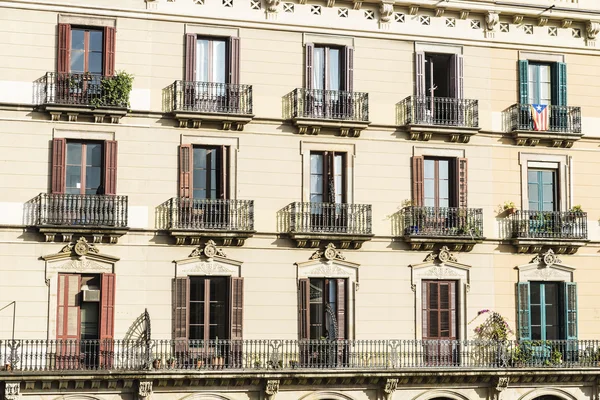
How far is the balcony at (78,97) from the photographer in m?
29.9

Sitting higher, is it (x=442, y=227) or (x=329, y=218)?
(x=329, y=218)

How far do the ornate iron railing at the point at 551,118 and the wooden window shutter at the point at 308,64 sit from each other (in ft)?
21.3

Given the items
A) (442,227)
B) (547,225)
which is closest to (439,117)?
(442,227)

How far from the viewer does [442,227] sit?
107 ft

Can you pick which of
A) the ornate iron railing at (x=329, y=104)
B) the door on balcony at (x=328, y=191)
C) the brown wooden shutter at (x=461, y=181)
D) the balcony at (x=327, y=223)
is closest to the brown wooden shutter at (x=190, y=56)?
the ornate iron railing at (x=329, y=104)

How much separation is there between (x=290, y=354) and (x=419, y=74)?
31.0ft

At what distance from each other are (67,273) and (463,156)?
41.0 feet

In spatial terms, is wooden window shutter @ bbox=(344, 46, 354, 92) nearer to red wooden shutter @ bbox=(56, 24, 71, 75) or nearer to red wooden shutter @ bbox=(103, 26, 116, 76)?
red wooden shutter @ bbox=(103, 26, 116, 76)

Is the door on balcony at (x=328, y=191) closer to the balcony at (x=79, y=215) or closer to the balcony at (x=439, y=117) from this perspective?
the balcony at (x=439, y=117)

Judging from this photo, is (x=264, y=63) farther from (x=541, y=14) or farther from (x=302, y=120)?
(x=541, y=14)

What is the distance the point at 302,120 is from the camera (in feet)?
104

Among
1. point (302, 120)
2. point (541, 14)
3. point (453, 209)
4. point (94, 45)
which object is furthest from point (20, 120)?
point (541, 14)

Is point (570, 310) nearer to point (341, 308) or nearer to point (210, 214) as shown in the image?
point (341, 308)

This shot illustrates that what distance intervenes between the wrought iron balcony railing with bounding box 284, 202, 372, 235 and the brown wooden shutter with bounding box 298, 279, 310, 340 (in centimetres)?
163
